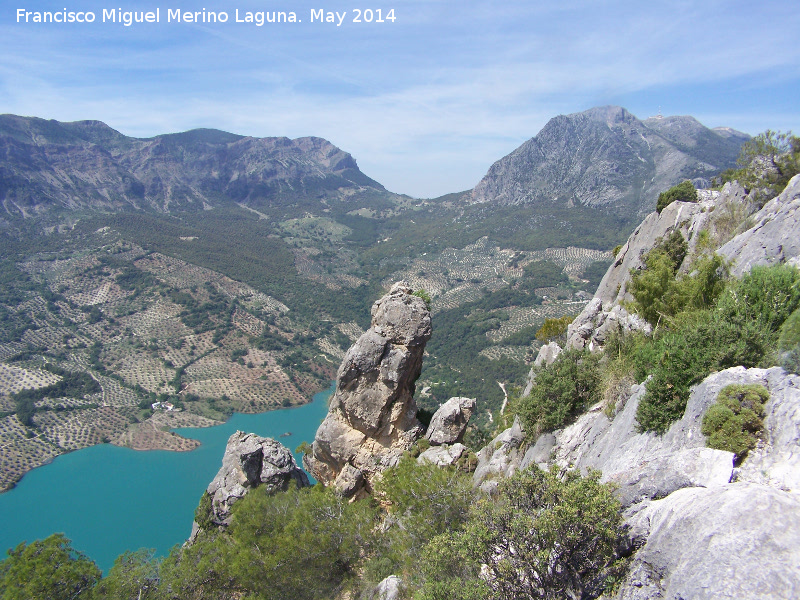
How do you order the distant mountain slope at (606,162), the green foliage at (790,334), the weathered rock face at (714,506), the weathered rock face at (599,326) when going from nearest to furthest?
1. the weathered rock face at (714,506)
2. the green foliage at (790,334)
3. the weathered rock face at (599,326)
4. the distant mountain slope at (606,162)

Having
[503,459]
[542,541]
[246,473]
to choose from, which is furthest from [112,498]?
[542,541]

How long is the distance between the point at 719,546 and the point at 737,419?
6.47ft

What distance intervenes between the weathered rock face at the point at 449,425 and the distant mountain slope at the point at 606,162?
119778 millimetres

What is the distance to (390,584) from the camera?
34.1 feet

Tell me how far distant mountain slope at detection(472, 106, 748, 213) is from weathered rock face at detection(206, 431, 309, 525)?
406 feet

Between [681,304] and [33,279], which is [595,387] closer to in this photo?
[681,304]

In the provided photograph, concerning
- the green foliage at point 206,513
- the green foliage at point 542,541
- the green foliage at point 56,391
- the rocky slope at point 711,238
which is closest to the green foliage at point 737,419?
the green foliage at point 542,541

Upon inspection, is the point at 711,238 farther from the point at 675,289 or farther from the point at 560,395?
the point at 560,395

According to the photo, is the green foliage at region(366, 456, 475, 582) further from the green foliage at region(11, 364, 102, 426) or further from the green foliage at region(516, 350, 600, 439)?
the green foliage at region(11, 364, 102, 426)

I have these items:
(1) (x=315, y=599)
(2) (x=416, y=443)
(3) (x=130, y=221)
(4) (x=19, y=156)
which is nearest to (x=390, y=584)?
(1) (x=315, y=599)

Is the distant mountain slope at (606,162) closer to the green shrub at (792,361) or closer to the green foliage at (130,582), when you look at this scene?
the green shrub at (792,361)

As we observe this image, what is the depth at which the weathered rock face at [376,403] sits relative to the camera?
17984mm

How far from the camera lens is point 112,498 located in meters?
48.9

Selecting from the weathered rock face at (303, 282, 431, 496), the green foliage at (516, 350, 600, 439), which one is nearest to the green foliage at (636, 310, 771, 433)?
the green foliage at (516, 350, 600, 439)
